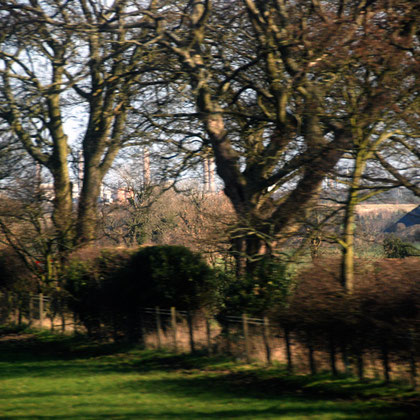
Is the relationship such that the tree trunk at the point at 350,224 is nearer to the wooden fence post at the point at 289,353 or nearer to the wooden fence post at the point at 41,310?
the wooden fence post at the point at 289,353

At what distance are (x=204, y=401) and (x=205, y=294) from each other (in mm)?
4495

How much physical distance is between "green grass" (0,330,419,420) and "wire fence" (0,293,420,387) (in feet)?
0.77

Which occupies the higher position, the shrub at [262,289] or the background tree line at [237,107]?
the background tree line at [237,107]

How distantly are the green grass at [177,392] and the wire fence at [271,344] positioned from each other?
9.2 inches

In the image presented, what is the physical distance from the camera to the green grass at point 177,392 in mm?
8531

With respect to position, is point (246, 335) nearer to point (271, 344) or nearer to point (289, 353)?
point (271, 344)

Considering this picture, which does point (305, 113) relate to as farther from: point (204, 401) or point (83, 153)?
point (83, 153)

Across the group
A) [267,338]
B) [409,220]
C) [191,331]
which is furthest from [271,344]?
Result: [409,220]

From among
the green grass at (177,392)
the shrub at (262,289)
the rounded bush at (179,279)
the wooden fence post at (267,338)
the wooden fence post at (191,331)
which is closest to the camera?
the green grass at (177,392)

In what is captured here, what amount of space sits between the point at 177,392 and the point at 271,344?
7.06 ft

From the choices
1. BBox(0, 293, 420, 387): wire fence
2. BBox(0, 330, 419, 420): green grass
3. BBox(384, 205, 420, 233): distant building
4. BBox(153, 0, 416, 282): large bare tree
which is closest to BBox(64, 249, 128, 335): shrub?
BBox(0, 293, 420, 387): wire fence

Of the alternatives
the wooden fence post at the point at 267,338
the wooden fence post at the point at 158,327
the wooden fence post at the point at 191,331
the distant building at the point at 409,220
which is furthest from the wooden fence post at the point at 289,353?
the wooden fence post at the point at 158,327

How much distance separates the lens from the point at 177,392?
10.1m

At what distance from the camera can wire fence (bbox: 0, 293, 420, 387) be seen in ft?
29.6
